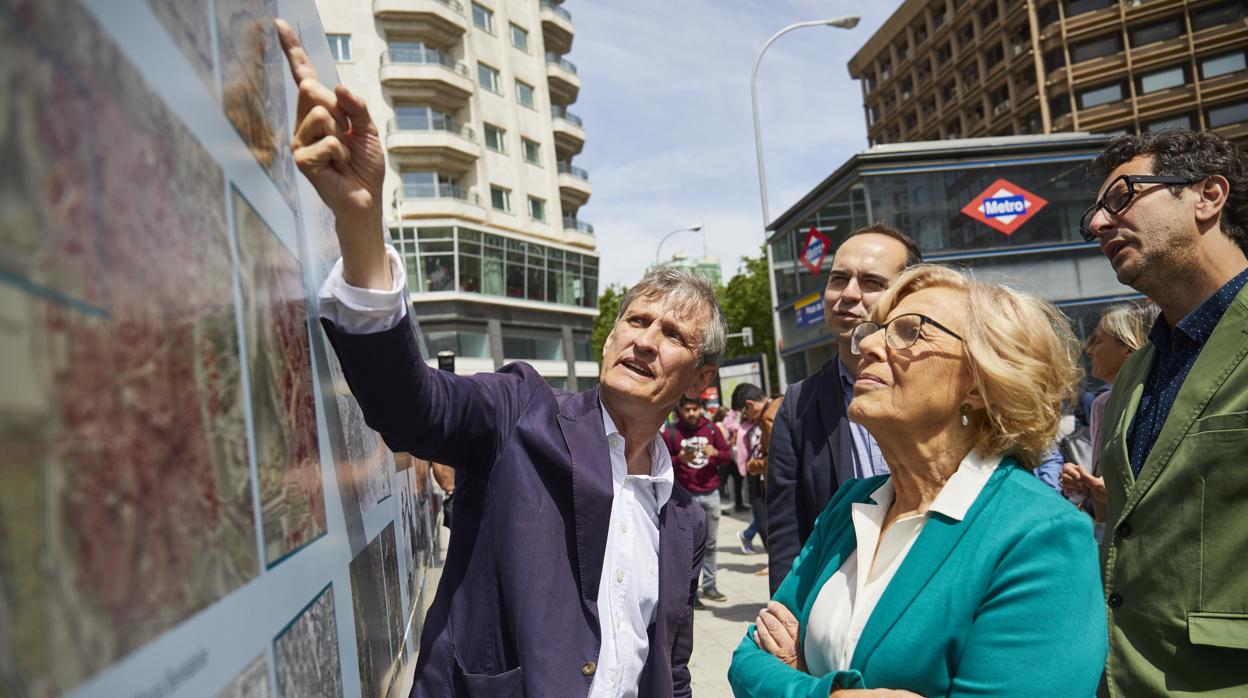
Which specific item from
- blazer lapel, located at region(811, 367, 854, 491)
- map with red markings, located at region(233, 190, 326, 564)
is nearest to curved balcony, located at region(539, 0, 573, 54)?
blazer lapel, located at region(811, 367, 854, 491)

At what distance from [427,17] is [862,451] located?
108 ft

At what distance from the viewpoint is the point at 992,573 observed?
65.1 inches

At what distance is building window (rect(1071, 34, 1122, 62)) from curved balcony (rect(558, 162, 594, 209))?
24.8m

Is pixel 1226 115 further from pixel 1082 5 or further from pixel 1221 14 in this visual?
pixel 1082 5

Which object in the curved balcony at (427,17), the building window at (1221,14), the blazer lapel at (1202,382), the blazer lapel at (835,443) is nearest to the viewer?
the blazer lapel at (1202,382)

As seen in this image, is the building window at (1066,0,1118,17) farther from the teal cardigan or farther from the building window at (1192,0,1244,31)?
the teal cardigan

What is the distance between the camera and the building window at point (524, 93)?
1439 inches

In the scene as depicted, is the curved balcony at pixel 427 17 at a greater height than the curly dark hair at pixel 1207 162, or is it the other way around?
the curved balcony at pixel 427 17

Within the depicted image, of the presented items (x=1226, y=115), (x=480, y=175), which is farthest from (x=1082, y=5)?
(x=480, y=175)

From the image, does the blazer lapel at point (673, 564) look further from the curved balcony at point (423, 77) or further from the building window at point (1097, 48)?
the building window at point (1097, 48)

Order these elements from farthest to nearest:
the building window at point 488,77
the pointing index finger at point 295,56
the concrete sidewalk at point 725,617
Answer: the building window at point 488,77 → the concrete sidewalk at point 725,617 → the pointing index finger at point 295,56

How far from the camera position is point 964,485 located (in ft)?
6.00

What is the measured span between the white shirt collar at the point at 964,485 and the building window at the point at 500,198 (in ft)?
109

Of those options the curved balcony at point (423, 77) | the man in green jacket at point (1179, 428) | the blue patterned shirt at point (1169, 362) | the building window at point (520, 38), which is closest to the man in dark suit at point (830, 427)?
the man in green jacket at point (1179, 428)
